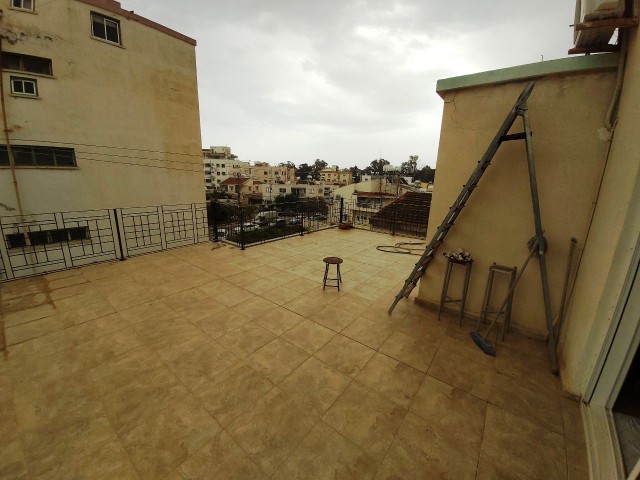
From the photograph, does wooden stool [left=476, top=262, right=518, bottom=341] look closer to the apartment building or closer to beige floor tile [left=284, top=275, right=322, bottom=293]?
beige floor tile [left=284, top=275, right=322, bottom=293]

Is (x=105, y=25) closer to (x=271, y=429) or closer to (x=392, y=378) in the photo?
(x=271, y=429)

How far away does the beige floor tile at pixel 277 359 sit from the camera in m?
2.73

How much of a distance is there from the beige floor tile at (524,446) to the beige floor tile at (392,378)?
0.66 metres

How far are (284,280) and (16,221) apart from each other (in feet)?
25.8

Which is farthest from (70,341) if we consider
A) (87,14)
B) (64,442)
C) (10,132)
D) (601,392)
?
(87,14)

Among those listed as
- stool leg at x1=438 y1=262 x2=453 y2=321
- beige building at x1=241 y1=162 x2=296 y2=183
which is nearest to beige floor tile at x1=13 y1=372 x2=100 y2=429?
stool leg at x1=438 y1=262 x2=453 y2=321

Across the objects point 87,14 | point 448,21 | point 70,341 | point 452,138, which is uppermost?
point 87,14

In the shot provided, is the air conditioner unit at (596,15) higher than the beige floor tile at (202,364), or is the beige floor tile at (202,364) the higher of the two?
the air conditioner unit at (596,15)

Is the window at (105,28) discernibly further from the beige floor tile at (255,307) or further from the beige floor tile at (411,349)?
the beige floor tile at (411,349)

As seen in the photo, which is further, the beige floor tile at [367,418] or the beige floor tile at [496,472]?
the beige floor tile at [367,418]

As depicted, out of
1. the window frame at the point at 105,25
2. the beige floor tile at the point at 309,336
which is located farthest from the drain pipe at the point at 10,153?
the beige floor tile at the point at 309,336

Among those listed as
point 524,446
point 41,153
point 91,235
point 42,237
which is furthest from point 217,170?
point 524,446

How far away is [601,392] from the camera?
6.98ft

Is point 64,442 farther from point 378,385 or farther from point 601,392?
point 601,392
